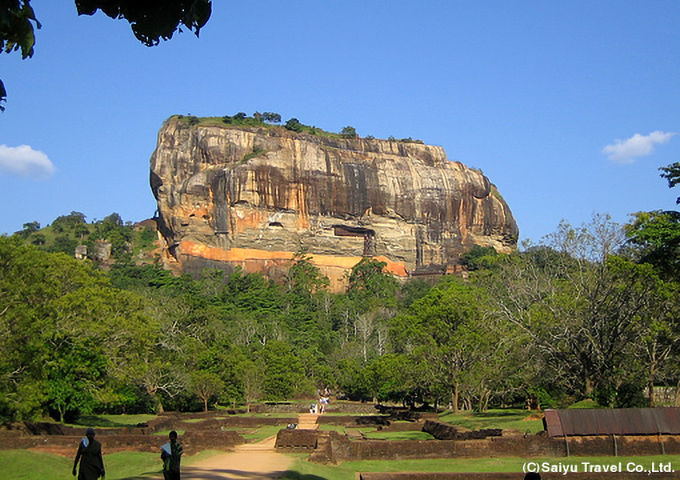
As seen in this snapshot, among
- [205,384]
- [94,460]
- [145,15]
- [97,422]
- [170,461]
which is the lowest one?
[97,422]

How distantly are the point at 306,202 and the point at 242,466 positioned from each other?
78.7m

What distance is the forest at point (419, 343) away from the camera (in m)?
24.3

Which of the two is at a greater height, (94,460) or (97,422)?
(94,460)

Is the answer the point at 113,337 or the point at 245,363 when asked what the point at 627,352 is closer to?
the point at 113,337

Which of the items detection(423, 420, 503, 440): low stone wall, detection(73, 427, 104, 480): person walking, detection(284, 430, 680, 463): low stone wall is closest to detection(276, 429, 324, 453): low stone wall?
detection(284, 430, 680, 463): low stone wall

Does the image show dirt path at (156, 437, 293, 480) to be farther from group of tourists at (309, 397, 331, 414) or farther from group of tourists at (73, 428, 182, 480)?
group of tourists at (309, 397, 331, 414)

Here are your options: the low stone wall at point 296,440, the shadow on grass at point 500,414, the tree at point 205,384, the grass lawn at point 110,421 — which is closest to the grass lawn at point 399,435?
the low stone wall at point 296,440

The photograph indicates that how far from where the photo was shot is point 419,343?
33.6 meters

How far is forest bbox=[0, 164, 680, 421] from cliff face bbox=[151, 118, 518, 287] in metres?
41.9

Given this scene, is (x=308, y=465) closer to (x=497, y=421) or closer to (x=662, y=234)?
(x=497, y=421)

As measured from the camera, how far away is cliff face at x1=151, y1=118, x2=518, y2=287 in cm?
9144

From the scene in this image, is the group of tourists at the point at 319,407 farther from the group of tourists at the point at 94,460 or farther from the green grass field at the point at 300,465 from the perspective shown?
the group of tourists at the point at 94,460

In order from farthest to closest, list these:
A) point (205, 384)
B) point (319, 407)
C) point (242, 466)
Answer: point (319, 407) → point (205, 384) → point (242, 466)

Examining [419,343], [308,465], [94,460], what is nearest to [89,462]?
[94,460]
